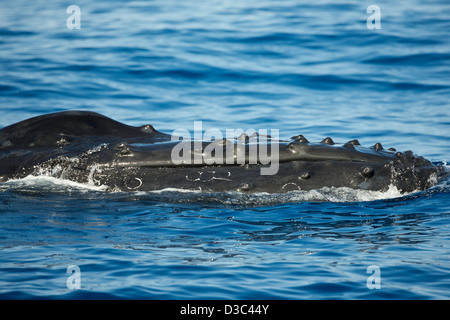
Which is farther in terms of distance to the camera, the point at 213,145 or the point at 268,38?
the point at 268,38

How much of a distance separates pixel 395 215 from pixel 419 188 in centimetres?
62

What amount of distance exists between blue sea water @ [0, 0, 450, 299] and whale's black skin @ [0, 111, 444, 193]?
152 mm

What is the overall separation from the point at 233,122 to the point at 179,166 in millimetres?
7341

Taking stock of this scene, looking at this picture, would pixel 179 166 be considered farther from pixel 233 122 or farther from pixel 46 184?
pixel 233 122

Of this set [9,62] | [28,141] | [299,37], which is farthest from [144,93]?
[28,141]

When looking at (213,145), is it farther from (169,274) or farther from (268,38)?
(268,38)

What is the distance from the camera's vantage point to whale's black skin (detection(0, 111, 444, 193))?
862cm

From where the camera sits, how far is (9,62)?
20.4 metres

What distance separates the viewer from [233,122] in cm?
1609
